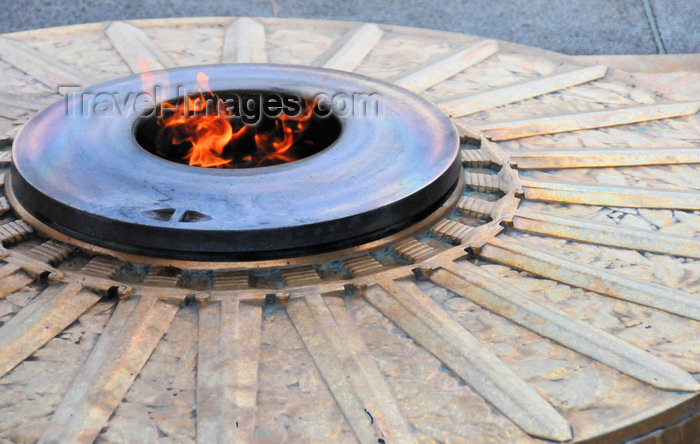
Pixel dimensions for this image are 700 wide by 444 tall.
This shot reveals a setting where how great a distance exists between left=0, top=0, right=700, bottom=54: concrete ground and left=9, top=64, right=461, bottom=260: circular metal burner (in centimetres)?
338

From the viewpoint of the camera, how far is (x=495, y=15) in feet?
22.6

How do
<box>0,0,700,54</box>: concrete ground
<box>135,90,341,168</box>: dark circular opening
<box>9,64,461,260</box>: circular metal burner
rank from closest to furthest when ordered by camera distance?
<box>9,64,461,260</box>: circular metal burner, <box>135,90,341,168</box>: dark circular opening, <box>0,0,700,54</box>: concrete ground

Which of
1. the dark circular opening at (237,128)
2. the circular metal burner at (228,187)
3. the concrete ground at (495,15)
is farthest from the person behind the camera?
the concrete ground at (495,15)

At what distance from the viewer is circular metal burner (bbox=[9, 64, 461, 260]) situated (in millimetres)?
2754

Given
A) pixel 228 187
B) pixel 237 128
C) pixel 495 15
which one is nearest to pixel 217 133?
pixel 237 128

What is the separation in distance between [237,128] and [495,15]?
367 centimetres

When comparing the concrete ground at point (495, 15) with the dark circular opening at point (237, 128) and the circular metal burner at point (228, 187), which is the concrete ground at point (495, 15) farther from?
the circular metal burner at point (228, 187)

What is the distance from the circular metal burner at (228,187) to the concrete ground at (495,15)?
3376 mm

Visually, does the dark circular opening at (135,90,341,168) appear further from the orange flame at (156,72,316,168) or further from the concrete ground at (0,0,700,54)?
the concrete ground at (0,0,700,54)

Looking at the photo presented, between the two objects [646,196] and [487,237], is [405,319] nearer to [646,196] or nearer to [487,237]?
[487,237]

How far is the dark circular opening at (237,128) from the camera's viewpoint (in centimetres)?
370

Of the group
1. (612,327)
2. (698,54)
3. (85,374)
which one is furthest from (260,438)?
(698,54)

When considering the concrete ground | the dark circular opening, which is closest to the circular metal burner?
the dark circular opening

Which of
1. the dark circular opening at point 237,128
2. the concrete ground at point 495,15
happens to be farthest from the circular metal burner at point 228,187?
the concrete ground at point 495,15
